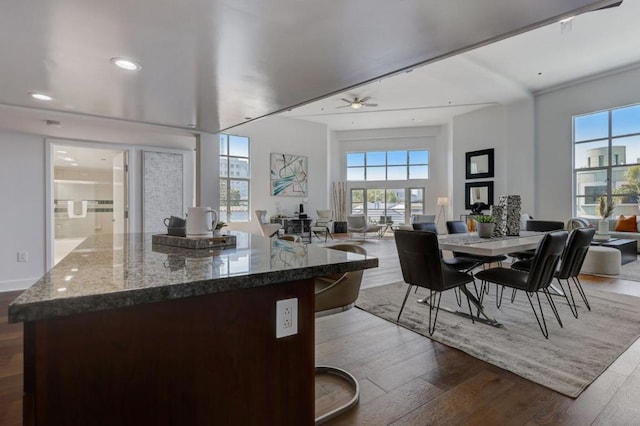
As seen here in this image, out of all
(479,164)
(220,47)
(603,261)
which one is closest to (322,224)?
(479,164)

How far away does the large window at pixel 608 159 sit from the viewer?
269 inches

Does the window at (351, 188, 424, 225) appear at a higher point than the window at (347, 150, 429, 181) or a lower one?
lower

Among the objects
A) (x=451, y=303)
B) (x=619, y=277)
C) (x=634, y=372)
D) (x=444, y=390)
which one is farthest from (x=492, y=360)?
(x=619, y=277)

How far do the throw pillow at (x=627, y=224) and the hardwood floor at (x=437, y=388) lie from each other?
5486 millimetres

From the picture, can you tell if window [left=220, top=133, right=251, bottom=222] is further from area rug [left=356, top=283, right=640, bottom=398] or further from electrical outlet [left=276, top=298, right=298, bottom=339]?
electrical outlet [left=276, top=298, right=298, bottom=339]

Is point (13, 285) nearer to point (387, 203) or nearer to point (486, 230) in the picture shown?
point (486, 230)

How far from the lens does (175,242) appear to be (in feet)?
5.51

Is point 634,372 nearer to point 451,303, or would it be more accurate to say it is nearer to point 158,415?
point 451,303

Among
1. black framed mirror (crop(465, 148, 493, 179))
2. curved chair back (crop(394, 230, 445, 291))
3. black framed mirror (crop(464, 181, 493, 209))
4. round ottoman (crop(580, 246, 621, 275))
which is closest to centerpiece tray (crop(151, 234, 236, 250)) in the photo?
curved chair back (crop(394, 230, 445, 291))

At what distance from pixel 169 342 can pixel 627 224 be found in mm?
8537

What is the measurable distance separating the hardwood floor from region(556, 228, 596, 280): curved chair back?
2.35 feet

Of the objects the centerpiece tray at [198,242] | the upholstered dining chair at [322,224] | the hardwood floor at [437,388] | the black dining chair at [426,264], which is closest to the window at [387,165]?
the upholstered dining chair at [322,224]

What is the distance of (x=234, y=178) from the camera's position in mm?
9516

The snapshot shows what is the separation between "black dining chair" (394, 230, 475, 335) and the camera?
8.32 feet
